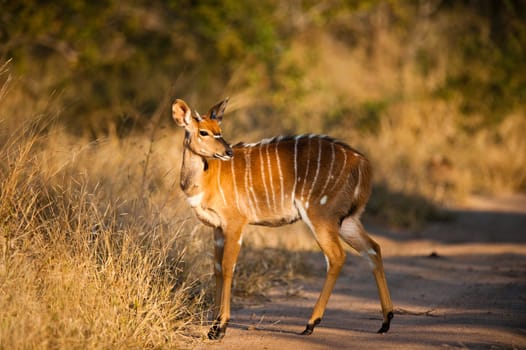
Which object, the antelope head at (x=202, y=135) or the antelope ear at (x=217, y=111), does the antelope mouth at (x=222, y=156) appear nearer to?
the antelope head at (x=202, y=135)

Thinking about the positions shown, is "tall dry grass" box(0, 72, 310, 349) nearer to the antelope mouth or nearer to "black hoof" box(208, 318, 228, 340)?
"black hoof" box(208, 318, 228, 340)

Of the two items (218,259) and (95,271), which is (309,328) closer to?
(218,259)

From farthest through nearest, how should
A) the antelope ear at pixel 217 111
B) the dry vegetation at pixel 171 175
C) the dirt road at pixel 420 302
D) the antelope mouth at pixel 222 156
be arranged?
1. the antelope ear at pixel 217 111
2. the antelope mouth at pixel 222 156
3. the dirt road at pixel 420 302
4. the dry vegetation at pixel 171 175

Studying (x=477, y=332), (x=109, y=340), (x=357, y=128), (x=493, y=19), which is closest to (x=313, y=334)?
(x=477, y=332)

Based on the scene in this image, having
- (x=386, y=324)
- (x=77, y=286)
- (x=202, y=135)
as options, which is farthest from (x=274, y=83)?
(x=77, y=286)

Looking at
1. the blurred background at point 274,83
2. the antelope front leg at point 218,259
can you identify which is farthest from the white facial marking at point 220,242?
the blurred background at point 274,83

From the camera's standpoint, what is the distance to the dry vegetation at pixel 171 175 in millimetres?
4949

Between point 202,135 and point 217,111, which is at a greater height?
point 217,111

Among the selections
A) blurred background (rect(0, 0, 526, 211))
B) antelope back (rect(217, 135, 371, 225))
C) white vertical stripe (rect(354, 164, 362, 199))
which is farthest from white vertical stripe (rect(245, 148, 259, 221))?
blurred background (rect(0, 0, 526, 211))

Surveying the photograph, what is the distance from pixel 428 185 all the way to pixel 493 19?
7351 mm

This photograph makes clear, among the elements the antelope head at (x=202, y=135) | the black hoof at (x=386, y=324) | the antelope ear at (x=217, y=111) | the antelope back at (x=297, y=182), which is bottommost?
the black hoof at (x=386, y=324)

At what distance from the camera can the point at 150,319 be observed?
5000 mm

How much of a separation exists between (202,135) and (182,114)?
259 mm

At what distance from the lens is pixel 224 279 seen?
560 cm
